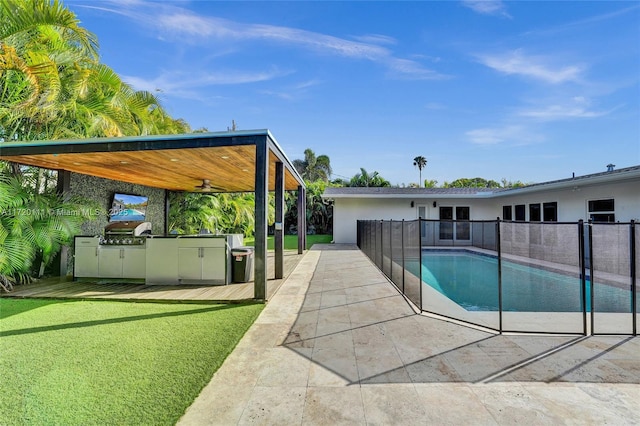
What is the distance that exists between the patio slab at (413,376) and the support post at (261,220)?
0.97 meters

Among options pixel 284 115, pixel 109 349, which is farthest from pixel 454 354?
pixel 284 115

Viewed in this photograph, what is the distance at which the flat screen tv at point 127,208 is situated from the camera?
8.98m

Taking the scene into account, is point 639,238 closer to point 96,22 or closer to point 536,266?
point 536,266

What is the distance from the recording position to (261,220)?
507cm

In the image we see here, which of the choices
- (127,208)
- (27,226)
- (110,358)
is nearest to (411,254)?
(110,358)

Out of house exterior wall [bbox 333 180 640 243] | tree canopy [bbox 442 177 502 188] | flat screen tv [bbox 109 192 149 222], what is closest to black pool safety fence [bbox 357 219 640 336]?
flat screen tv [bbox 109 192 149 222]

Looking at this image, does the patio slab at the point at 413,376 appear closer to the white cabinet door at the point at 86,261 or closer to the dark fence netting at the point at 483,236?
the white cabinet door at the point at 86,261

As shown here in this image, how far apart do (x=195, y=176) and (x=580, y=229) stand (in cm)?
862

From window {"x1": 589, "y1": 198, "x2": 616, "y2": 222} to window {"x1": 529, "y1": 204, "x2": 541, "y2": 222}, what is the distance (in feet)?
7.82

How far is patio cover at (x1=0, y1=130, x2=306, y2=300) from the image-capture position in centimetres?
509

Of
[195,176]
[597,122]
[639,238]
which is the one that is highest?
[597,122]

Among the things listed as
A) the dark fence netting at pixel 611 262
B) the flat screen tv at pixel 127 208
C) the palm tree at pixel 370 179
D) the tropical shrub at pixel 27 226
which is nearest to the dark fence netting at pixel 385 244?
the dark fence netting at pixel 611 262

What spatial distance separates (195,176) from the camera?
872cm

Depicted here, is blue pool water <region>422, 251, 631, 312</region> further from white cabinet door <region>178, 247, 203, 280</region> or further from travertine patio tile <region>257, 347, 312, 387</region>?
white cabinet door <region>178, 247, 203, 280</region>
